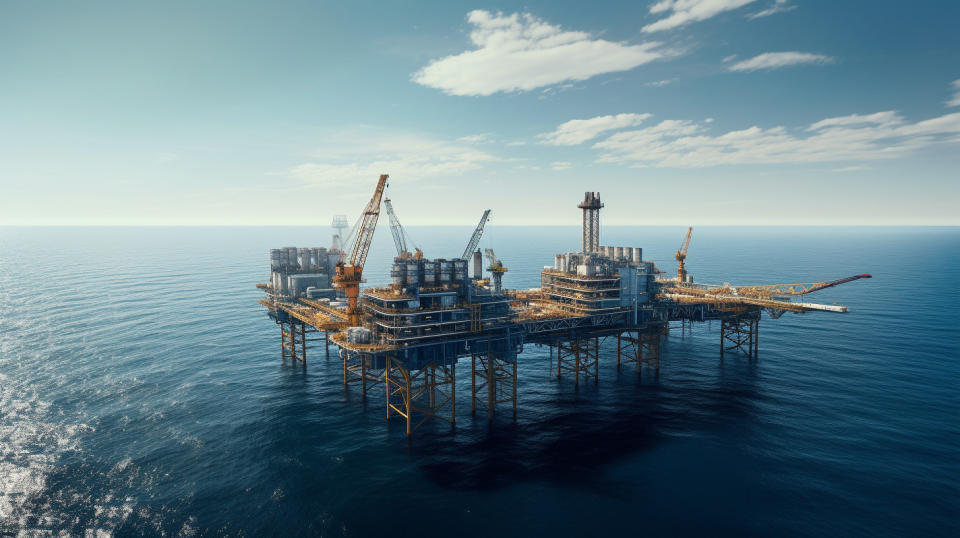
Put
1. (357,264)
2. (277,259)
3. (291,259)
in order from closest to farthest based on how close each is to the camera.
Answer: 1. (357,264)
2. (277,259)
3. (291,259)

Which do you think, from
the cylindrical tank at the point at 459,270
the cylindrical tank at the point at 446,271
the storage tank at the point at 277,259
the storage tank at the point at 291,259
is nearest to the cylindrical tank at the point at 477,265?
the cylindrical tank at the point at 459,270

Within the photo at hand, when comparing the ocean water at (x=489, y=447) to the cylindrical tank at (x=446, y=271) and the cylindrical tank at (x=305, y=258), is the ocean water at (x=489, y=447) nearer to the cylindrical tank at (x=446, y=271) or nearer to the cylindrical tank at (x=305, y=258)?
the cylindrical tank at (x=305, y=258)

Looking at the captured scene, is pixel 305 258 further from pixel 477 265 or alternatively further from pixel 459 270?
pixel 459 270

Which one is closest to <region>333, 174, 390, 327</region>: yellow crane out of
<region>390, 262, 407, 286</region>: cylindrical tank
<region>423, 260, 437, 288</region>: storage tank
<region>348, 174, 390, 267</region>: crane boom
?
<region>348, 174, 390, 267</region>: crane boom

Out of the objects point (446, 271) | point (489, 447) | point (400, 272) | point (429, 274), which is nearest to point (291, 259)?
point (400, 272)

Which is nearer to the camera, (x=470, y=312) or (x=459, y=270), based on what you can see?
(x=470, y=312)

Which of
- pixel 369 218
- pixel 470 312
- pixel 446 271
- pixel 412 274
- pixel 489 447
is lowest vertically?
pixel 489 447

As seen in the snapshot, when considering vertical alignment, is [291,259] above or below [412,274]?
above
